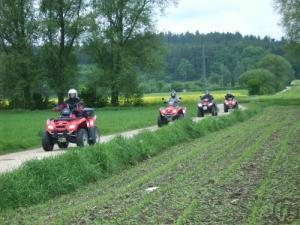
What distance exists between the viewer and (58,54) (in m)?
59.0

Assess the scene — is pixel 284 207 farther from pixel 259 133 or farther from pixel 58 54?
pixel 58 54

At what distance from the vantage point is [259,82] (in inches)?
4001

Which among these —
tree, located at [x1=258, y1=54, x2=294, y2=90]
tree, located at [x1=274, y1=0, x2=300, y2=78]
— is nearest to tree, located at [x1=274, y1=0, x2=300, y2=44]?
tree, located at [x1=274, y1=0, x2=300, y2=78]

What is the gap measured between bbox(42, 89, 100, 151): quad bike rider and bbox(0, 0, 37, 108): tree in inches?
1510

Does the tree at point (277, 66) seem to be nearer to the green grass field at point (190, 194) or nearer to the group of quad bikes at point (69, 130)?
the group of quad bikes at point (69, 130)

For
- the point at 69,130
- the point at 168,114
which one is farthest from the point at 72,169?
the point at 168,114

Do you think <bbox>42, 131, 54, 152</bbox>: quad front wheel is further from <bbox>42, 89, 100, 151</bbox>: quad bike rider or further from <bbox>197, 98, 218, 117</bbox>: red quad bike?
<bbox>197, 98, 218, 117</bbox>: red quad bike

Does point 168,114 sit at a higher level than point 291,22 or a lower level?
lower

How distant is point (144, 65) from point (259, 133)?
38568mm

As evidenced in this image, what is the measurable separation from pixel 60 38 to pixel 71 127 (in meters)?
42.7

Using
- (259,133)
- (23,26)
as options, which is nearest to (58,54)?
(23,26)

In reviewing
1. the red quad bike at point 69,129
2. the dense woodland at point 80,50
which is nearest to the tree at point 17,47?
the dense woodland at point 80,50

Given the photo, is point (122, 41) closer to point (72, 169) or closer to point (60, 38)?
point (60, 38)

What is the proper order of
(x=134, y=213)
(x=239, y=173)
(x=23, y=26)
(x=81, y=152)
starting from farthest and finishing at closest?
(x=23, y=26)
(x=81, y=152)
(x=239, y=173)
(x=134, y=213)
